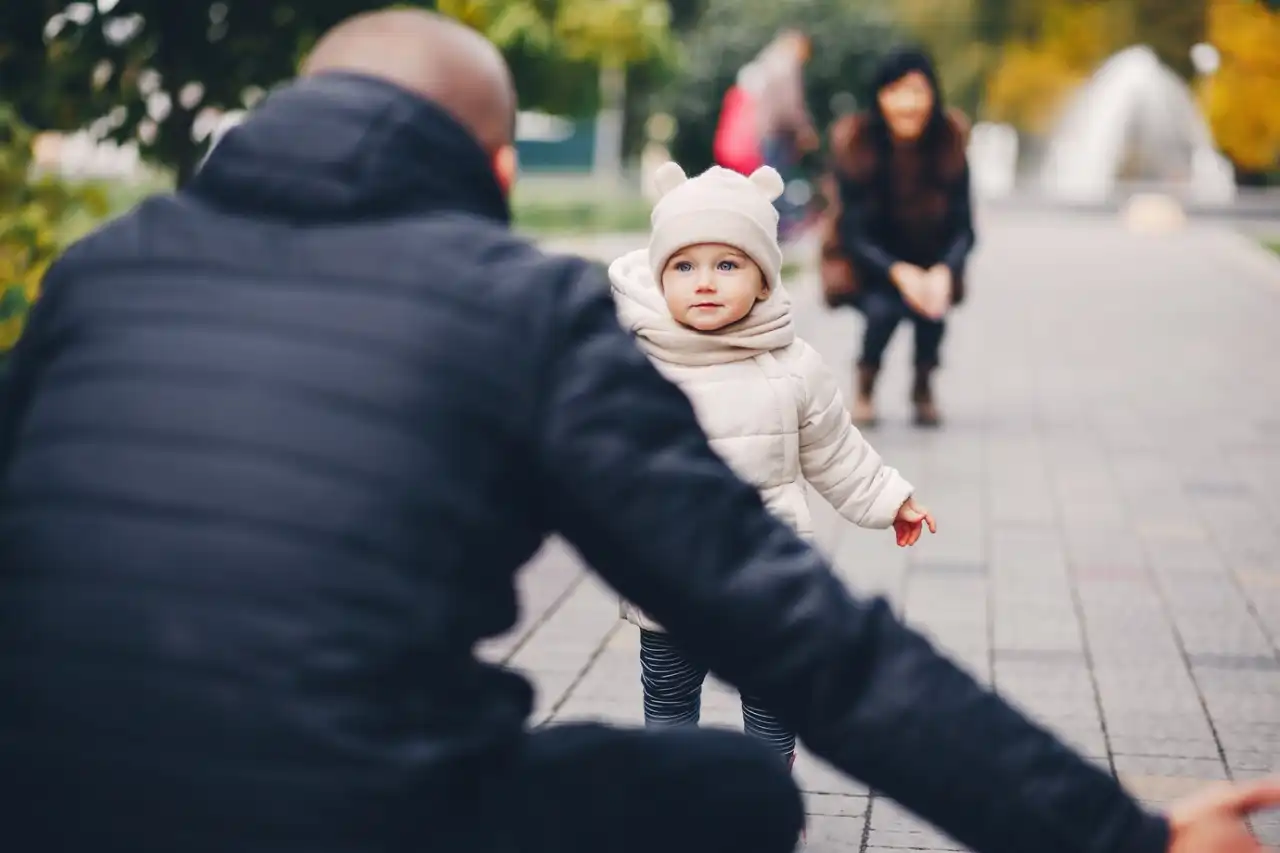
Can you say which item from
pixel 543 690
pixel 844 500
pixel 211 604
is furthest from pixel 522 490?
pixel 543 690

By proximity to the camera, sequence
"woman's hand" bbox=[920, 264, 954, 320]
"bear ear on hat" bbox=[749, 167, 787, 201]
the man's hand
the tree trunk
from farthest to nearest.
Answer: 1. the tree trunk
2. "woman's hand" bbox=[920, 264, 954, 320]
3. "bear ear on hat" bbox=[749, 167, 787, 201]
4. the man's hand

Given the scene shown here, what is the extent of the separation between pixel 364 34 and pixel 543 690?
3.11 m

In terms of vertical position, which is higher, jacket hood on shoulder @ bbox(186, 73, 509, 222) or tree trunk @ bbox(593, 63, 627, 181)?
jacket hood on shoulder @ bbox(186, 73, 509, 222)

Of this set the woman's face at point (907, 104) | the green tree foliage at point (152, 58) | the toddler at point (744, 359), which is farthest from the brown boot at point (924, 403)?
the toddler at point (744, 359)

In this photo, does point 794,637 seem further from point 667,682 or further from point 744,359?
point 667,682

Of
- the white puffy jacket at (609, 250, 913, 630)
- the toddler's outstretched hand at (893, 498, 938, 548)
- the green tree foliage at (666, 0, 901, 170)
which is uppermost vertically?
the white puffy jacket at (609, 250, 913, 630)

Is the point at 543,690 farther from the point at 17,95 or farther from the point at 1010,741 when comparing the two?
the point at 17,95

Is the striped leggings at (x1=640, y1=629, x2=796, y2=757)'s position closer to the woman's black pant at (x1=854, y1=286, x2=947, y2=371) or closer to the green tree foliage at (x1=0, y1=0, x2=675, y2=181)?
the green tree foliage at (x1=0, y1=0, x2=675, y2=181)

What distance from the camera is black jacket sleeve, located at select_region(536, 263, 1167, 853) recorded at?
188cm

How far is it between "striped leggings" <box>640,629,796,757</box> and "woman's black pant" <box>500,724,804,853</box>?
1.62 metres

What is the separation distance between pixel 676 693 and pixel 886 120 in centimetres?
556

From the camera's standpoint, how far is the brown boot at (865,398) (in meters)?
9.38

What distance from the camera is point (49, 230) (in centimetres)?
702

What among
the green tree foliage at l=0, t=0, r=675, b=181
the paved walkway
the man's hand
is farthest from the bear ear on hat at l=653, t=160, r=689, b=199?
the green tree foliage at l=0, t=0, r=675, b=181
